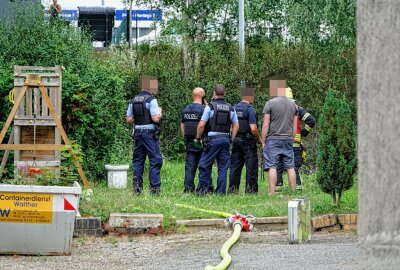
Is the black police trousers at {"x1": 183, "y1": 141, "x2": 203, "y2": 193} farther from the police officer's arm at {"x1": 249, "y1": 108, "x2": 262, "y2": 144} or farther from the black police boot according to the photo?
the police officer's arm at {"x1": 249, "y1": 108, "x2": 262, "y2": 144}

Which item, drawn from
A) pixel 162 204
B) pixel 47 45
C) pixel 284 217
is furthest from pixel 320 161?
pixel 47 45

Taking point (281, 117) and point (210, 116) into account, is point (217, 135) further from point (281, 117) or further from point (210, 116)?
point (281, 117)

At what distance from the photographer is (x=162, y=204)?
1283 cm

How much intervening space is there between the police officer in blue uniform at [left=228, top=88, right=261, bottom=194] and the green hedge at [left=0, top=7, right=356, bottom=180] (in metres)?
2.65

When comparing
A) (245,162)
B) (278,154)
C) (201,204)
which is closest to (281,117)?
(278,154)

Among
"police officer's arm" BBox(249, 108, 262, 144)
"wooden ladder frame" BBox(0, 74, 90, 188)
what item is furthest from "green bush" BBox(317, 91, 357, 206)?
"wooden ladder frame" BBox(0, 74, 90, 188)

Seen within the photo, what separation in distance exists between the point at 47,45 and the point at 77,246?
10.0m

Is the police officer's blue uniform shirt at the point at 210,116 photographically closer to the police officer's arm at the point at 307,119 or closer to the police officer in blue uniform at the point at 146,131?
the police officer in blue uniform at the point at 146,131

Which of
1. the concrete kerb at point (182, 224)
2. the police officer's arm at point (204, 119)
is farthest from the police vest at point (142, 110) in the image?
the concrete kerb at point (182, 224)

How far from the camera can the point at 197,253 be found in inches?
399

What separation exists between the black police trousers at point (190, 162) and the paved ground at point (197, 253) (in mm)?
4253

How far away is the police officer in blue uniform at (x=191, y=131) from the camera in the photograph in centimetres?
1603

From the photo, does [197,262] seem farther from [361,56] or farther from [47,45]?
[47,45]

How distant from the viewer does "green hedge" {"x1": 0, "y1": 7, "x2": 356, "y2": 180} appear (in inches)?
685
